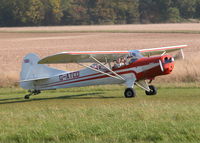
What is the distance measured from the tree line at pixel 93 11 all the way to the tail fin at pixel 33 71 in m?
79.6

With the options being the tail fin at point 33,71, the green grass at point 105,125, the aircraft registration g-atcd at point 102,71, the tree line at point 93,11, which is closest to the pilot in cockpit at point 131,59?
the aircraft registration g-atcd at point 102,71

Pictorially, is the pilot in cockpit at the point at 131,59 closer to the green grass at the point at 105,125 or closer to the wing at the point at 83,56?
the wing at the point at 83,56

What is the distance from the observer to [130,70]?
58.6ft

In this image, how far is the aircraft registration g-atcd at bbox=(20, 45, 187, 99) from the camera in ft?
56.5

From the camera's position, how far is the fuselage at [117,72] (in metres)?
17.1

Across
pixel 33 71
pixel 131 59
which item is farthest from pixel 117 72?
pixel 33 71

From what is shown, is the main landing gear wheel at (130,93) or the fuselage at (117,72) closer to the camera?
the fuselage at (117,72)

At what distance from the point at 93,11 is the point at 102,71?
86052 millimetres

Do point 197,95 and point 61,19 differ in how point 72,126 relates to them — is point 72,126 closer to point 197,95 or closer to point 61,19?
point 197,95

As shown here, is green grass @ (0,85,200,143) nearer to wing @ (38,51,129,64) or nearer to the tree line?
wing @ (38,51,129,64)

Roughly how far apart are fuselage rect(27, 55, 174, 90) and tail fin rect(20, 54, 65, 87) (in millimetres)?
224

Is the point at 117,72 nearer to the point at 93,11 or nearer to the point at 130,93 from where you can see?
the point at 130,93

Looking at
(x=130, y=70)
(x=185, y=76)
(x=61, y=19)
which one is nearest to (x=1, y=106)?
(x=130, y=70)

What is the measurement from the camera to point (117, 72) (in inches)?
716
